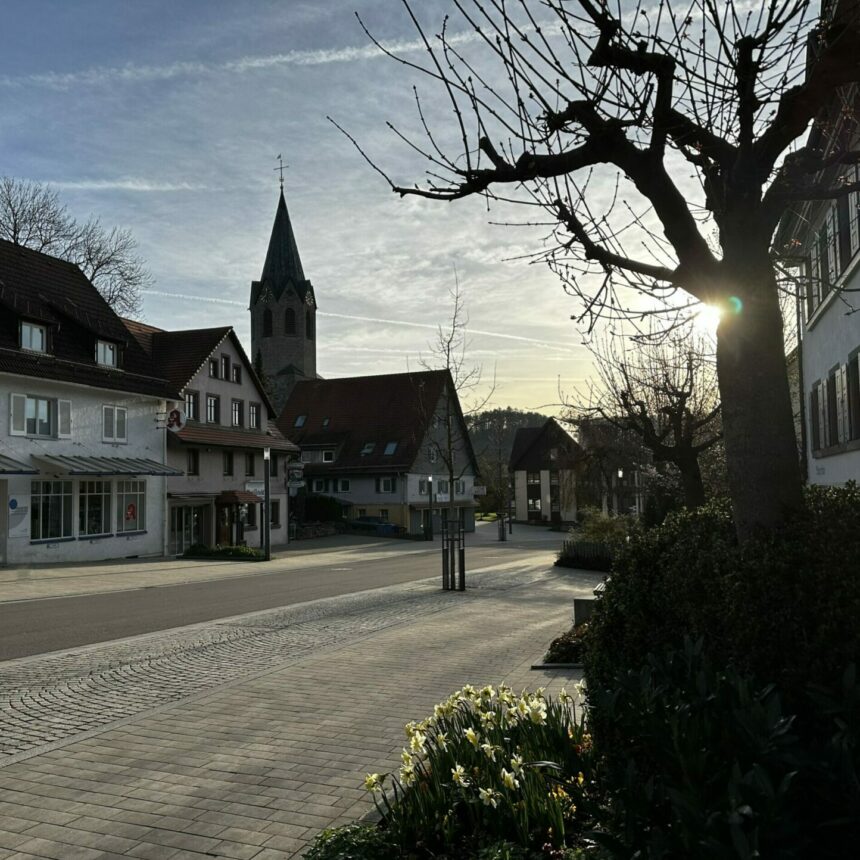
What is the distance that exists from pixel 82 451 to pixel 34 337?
175 inches

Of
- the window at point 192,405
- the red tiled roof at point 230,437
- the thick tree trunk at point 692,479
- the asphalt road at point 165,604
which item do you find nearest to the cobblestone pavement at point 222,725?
the asphalt road at point 165,604

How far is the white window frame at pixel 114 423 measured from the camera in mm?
33969

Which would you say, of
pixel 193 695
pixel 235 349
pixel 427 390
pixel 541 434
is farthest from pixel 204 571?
pixel 541 434

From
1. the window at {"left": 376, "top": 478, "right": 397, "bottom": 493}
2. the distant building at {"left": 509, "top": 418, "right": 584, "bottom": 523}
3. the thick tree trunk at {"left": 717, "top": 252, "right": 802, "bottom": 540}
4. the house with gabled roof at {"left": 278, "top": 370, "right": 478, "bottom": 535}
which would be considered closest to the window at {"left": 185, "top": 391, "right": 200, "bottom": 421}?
the house with gabled roof at {"left": 278, "top": 370, "right": 478, "bottom": 535}

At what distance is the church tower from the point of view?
84.3 metres

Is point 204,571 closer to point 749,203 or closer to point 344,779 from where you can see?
point 344,779

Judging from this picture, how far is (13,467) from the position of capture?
27891 millimetres

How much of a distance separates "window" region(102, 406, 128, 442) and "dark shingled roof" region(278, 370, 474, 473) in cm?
2491

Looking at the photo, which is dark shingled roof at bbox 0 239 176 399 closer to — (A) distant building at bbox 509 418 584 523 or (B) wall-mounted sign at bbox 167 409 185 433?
(B) wall-mounted sign at bbox 167 409 185 433

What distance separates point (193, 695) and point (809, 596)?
6.40m

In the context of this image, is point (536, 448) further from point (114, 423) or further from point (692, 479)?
point (692, 479)

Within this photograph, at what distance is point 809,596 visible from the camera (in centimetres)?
387

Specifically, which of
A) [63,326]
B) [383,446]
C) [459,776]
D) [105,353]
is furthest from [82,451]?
[459,776]

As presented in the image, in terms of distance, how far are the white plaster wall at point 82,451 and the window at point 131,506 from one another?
0.29 metres
